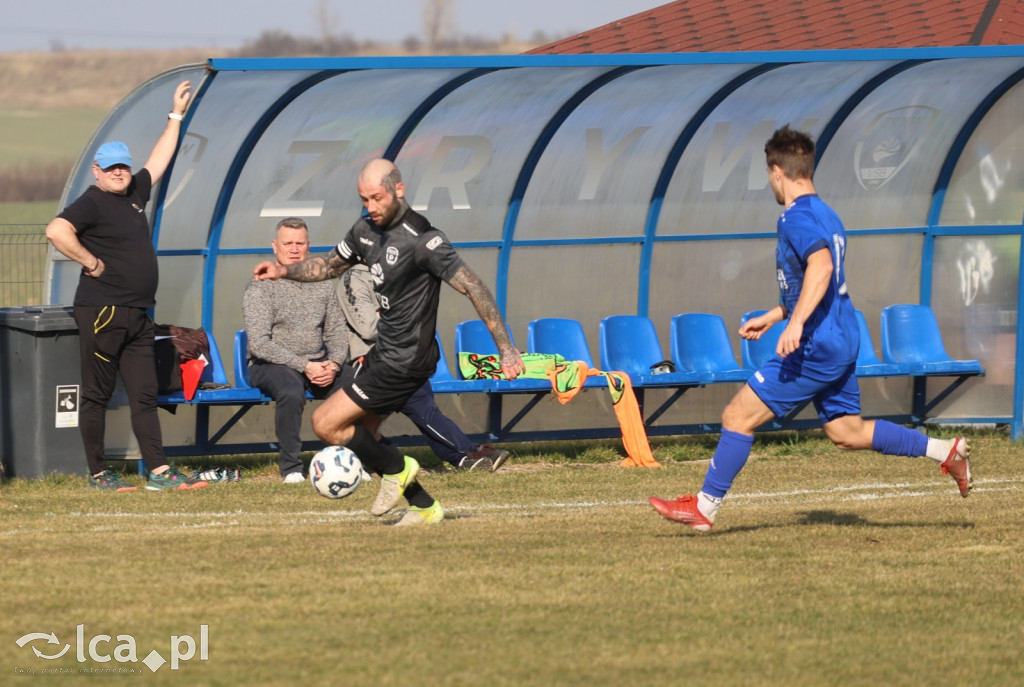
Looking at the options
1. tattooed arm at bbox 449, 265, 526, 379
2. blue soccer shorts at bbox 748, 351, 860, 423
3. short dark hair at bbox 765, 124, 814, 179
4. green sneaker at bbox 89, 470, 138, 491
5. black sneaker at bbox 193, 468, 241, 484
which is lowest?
black sneaker at bbox 193, 468, 241, 484

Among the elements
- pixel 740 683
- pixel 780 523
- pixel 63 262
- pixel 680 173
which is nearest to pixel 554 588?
pixel 740 683

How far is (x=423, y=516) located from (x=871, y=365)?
5.46m

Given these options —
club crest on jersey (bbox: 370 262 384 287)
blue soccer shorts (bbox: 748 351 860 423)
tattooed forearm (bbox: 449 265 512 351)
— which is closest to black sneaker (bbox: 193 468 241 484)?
club crest on jersey (bbox: 370 262 384 287)

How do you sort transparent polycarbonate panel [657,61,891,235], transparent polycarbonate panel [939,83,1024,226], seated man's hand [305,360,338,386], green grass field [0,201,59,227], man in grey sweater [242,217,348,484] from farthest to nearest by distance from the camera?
green grass field [0,201,59,227] < transparent polycarbonate panel [657,61,891,235] < transparent polycarbonate panel [939,83,1024,226] < seated man's hand [305,360,338,386] < man in grey sweater [242,217,348,484]

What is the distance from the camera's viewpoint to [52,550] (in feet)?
22.5

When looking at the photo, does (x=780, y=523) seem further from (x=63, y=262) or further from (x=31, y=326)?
(x=63, y=262)

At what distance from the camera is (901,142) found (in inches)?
515

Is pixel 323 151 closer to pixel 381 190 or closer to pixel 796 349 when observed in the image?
pixel 381 190

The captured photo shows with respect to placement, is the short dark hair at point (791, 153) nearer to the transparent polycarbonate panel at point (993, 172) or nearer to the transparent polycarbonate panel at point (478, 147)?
the transparent polycarbonate panel at point (478, 147)

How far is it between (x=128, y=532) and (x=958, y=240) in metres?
8.04

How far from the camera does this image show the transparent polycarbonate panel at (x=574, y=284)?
12781 mm

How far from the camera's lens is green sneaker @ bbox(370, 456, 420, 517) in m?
7.59

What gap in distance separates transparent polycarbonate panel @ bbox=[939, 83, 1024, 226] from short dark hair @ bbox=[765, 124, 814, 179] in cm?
613
